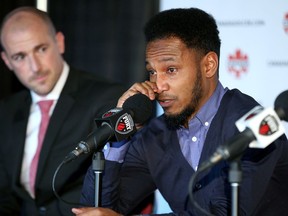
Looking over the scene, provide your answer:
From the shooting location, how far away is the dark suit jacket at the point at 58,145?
11.2 ft

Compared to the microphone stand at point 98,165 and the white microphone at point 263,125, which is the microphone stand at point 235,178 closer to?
the white microphone at point 263,125

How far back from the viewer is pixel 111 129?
7.02 feet

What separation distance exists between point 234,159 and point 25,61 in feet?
6.68

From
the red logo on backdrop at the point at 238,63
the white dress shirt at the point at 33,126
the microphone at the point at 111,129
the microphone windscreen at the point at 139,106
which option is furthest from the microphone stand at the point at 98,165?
the red logo on backdrop at the point at 238,63

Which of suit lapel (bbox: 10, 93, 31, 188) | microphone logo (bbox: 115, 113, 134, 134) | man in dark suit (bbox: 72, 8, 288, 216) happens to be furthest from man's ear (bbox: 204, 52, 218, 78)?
suit lapel (bbox: 10, 93, 31, 188)

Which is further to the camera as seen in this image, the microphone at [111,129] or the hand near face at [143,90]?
the hand near face at [143,90]

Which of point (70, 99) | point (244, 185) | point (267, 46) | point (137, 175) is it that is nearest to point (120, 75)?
point (70, 99)

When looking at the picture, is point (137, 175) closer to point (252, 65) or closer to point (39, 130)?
point (39, 130)

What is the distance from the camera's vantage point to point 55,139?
3488 mm

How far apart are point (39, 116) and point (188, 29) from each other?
1409mm

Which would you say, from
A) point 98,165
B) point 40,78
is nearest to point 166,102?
point 98,165

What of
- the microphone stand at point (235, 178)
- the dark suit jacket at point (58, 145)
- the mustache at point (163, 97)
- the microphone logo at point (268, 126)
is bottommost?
the dark suit jacket at point (58, 145)

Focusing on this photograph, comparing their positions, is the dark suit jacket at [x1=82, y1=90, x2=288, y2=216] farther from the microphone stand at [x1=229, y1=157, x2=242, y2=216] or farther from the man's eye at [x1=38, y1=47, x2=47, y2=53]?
the man's eye at [x1=38, y1=47, x2=47, y2=53]

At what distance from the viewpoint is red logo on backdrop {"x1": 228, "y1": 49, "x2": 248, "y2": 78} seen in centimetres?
370
